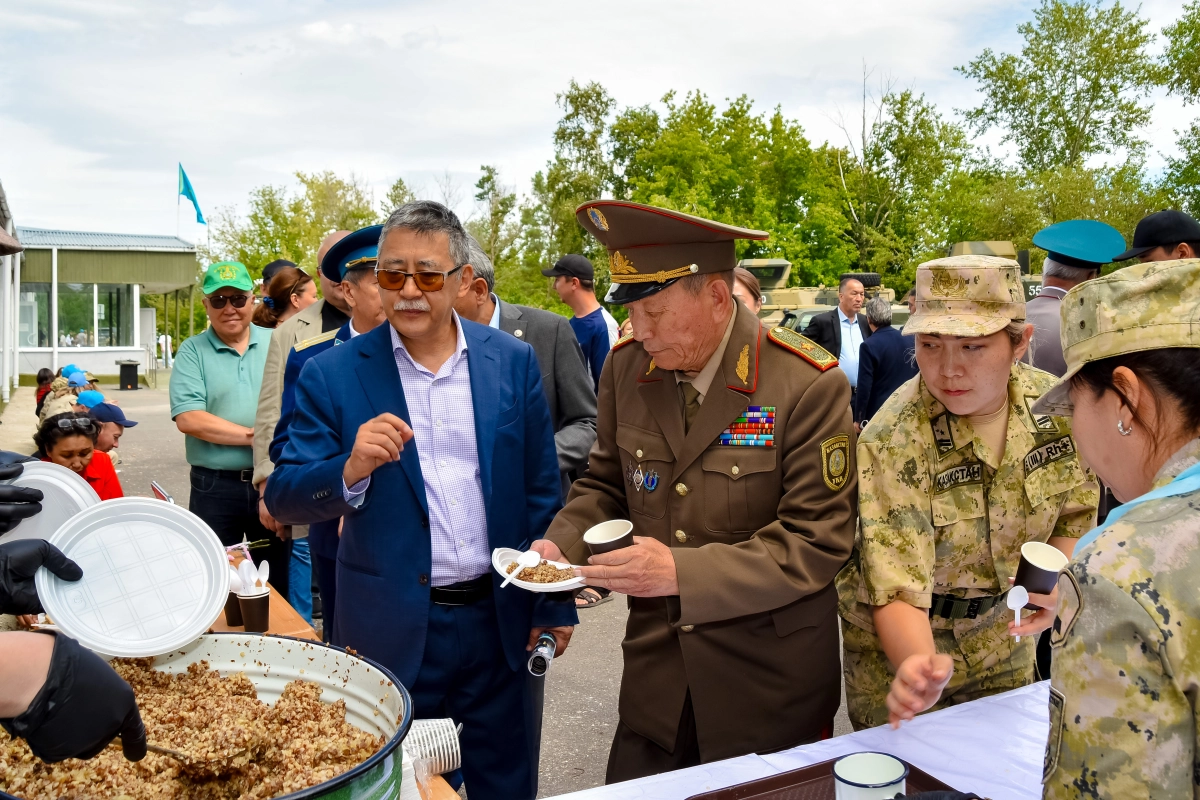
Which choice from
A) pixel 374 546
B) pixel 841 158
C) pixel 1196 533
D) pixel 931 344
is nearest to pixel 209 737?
pixel 374 546

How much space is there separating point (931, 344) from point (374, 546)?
61.3 inches

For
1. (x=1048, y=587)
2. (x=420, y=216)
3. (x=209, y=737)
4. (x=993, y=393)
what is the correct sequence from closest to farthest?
(x=209, y=737)
(x=1048, y=587)
(x=993, y=393)
(x=420, y=216)

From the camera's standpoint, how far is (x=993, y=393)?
2191 mm

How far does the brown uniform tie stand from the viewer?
2.44m

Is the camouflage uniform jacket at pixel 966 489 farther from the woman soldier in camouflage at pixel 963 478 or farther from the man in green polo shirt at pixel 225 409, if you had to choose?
the man in green polo shirt at pixel 225 409

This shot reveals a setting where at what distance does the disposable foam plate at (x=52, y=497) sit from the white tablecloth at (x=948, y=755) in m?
1.23

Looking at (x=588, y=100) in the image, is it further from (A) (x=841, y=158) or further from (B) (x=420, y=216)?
(B) (x=420, y=216)

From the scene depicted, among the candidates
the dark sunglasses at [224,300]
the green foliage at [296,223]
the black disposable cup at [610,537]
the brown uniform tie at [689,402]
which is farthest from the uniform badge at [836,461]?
the green foliage at [296,223]

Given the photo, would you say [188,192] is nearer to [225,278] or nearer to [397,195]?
[397,195]

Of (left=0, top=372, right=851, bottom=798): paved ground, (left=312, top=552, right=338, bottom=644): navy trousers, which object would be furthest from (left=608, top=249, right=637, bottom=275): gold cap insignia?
(left=0, top=372, right=851, bottom=798): paved ground

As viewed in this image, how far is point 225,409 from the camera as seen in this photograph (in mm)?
5102

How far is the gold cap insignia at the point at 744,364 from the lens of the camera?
2347mm

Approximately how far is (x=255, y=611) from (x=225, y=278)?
2.81 m

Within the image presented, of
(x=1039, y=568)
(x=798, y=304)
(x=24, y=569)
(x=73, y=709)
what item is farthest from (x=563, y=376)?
(x=798, y=304)
